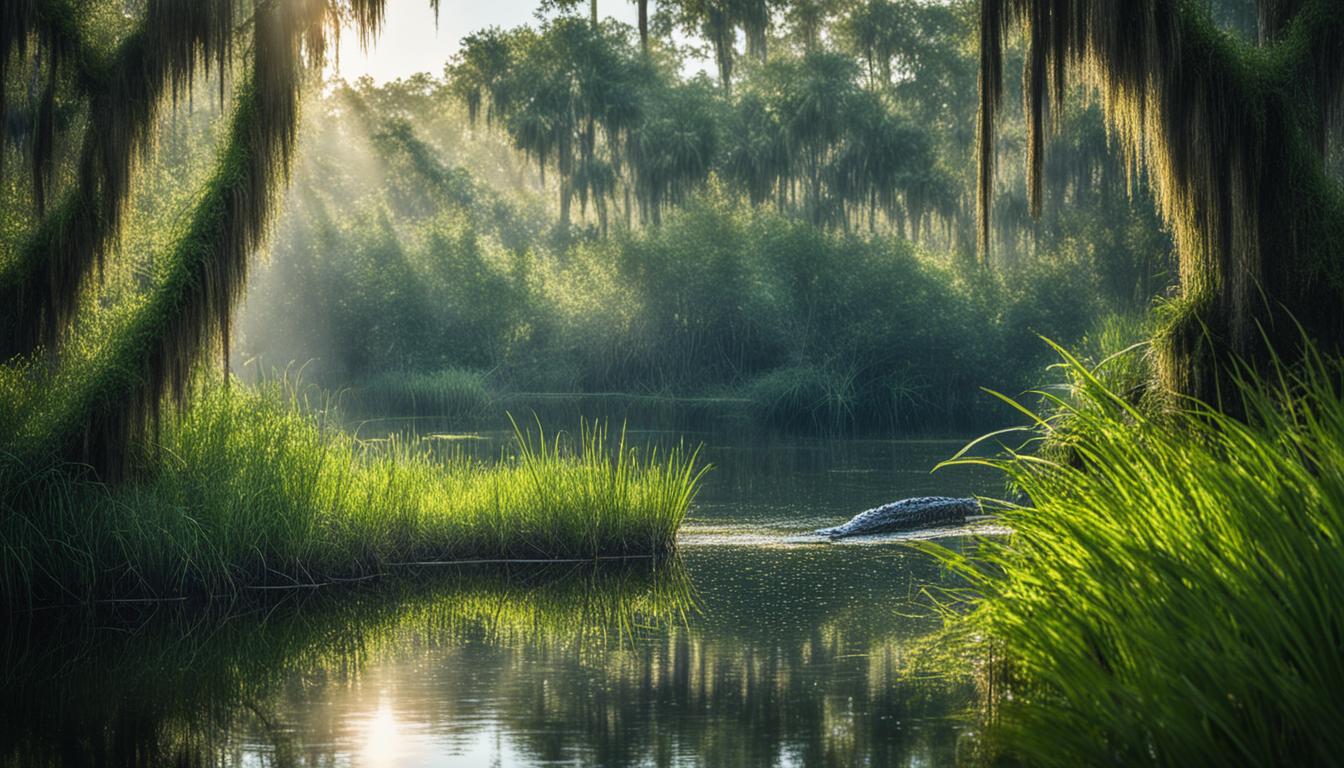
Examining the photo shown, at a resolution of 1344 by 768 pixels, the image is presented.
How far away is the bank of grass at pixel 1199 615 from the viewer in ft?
16.0

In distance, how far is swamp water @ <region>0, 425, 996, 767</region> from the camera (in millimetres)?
7895

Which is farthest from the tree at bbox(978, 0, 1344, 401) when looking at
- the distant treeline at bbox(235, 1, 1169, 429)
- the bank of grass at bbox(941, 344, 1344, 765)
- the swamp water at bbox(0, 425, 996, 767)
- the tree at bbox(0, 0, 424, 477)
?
the distant treeline at bbox(235, 1, 1169, 429)

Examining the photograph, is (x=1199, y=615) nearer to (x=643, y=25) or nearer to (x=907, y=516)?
(x=907, y=516)

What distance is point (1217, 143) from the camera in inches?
369

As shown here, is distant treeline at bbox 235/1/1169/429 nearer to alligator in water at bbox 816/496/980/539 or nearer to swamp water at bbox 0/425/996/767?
alligator in water at bbox 816/496/980/539

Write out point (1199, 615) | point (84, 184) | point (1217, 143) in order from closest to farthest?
point (1199, 615) → point (1217, 143) → point (84, 184)

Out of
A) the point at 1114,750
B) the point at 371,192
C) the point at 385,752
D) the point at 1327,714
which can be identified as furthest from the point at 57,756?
the point at 371,192

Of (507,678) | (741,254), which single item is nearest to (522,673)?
(507,678)

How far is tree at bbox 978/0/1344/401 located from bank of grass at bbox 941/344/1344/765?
9.97 ft

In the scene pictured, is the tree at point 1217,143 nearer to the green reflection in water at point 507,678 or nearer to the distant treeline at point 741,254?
the green reflection in water at point 507,678

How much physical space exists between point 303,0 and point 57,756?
6.57 meters

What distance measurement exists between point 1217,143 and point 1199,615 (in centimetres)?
503

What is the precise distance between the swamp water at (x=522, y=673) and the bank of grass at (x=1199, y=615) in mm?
1695

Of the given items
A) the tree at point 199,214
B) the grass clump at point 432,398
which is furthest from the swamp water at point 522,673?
the grass clump at point 432,398
